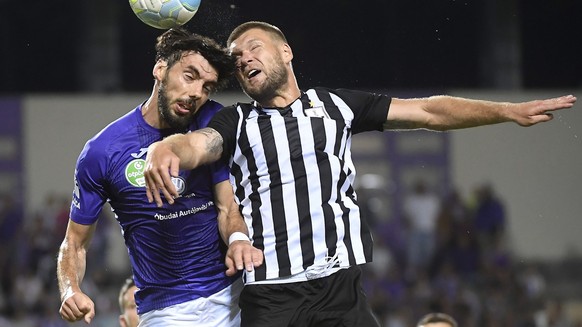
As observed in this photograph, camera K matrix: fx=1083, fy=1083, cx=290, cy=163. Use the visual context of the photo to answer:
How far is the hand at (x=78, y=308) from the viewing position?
4336 mm

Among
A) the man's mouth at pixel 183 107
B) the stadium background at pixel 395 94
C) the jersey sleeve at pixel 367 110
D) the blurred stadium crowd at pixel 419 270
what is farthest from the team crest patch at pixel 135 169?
the blurred stadium crowd at pixel 419 270

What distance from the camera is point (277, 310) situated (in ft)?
14.1

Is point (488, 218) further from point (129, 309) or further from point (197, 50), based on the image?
point (197, 50)

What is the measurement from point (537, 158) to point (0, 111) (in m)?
7.09

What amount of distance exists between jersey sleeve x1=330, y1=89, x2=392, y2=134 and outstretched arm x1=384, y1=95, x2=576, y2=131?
30 millimetres

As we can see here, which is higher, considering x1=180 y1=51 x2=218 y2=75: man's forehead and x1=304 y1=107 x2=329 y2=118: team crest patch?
x1=180 y1=51 x2=218 y2=75: man's forehead

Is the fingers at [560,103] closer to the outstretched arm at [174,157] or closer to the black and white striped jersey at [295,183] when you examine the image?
the black and white striped jersey at [295,183]

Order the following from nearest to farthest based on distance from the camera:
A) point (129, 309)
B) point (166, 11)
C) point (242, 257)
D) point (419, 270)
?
point (242, 257) < point (166, 11) < point (129, 309) < point (419, 270)

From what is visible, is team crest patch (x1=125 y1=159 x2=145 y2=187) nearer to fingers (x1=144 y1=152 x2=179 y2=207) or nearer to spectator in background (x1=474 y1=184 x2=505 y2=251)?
fingers (x1=144 y1=152 x2=179 y2=207)

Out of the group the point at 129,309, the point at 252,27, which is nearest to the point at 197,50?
the point at 252,27

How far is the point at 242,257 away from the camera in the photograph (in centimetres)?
428

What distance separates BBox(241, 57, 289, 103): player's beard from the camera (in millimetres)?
4496

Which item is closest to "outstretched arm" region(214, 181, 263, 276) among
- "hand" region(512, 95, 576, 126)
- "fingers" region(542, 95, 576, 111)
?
"hand" region(512, 95, 576, 126)

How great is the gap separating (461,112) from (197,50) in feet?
3.71
